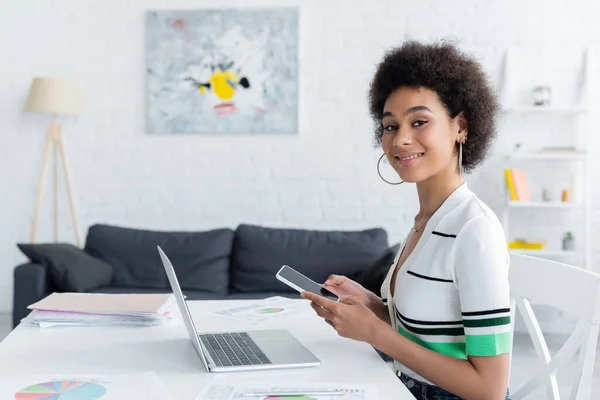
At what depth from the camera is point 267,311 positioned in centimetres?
194

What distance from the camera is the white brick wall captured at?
4.45 metres

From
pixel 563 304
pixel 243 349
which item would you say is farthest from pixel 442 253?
pixel 243 349

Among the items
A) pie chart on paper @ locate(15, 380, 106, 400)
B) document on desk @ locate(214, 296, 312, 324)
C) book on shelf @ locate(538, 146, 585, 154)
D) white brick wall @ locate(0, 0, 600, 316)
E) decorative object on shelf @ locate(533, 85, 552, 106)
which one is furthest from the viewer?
white brick wall @ locate(0, 0, 600, 316)

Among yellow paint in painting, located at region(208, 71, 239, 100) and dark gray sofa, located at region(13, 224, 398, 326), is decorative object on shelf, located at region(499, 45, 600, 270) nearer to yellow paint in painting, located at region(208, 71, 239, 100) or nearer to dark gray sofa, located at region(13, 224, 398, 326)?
dark gray sofa, located at region(13, 224, 398, 326)

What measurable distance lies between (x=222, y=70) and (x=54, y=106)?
1.07 meters

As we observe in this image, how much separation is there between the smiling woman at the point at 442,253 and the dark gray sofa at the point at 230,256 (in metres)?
2.24

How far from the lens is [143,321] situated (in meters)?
1.74

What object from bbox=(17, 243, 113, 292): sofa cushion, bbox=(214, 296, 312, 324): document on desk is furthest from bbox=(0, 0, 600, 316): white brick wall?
bbox=(214, 296, 312, 324): document on desk

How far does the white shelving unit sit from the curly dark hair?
272 centimetres

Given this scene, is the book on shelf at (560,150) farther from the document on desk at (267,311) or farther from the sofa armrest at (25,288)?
the sofa armrest at (25,288)

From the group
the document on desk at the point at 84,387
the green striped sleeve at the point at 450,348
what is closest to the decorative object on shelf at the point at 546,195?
the green striped sleeve at the point at 450,348

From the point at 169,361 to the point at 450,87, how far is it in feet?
2.61

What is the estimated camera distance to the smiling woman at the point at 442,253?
125cm

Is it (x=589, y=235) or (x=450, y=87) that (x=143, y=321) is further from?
(x=589, y=235)
